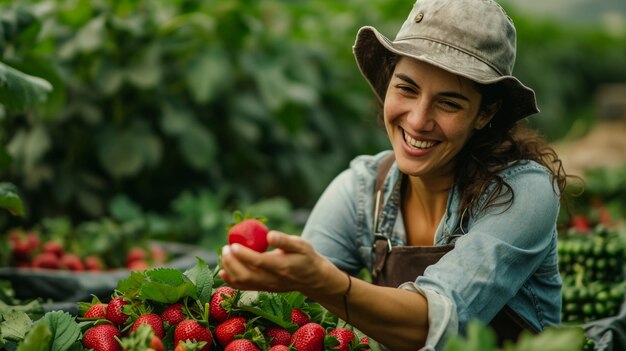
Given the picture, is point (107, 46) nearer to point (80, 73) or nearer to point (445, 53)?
point (80, 73)

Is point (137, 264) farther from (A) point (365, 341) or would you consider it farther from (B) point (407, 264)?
(A) point (365, 341)

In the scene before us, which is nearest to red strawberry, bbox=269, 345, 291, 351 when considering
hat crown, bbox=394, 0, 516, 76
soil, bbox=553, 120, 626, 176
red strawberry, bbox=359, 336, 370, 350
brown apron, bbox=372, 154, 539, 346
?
red strawberry, bbox=359, 336, 370, 350

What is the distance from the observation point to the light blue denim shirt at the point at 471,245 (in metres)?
2.01

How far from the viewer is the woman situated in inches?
74.1

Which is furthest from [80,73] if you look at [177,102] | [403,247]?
[403,247]

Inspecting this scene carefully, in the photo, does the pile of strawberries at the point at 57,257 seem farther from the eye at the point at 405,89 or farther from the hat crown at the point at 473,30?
the hat crown at the point at 473,30

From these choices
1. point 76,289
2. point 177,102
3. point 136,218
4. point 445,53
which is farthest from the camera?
point 177,102

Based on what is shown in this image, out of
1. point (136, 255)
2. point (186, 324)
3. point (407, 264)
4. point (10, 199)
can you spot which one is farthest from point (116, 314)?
point (136, 255)

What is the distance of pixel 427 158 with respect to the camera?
2250 mm

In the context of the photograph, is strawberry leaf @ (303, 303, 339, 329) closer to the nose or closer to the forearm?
the forearm

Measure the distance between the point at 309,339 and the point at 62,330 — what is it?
2.03 feet

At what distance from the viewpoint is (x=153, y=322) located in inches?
76.7

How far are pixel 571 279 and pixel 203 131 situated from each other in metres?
2.75

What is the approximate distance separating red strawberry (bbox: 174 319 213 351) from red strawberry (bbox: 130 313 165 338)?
4cm
